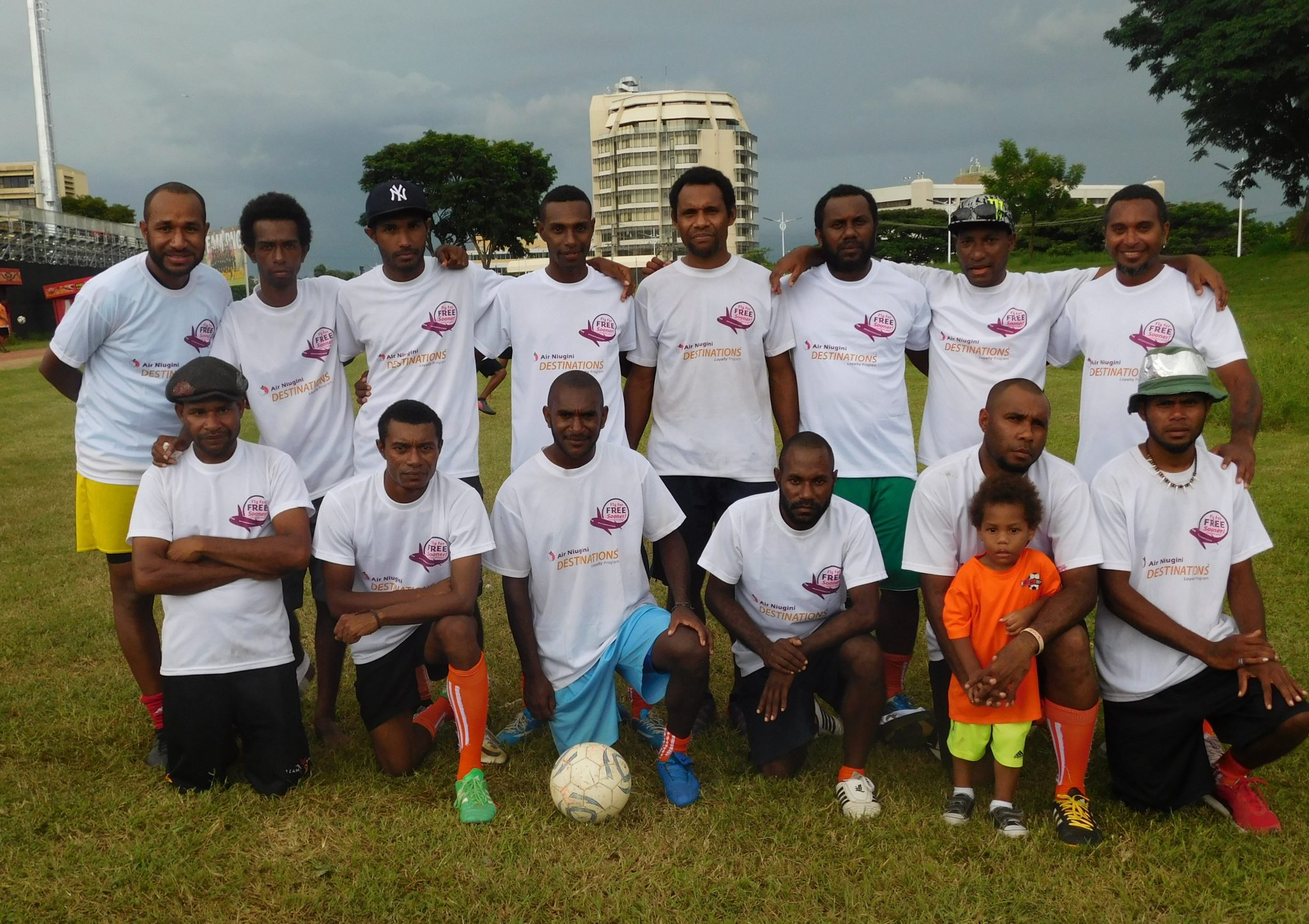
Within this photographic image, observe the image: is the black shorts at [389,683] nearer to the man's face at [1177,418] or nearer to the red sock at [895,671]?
the red sock at [895,671]

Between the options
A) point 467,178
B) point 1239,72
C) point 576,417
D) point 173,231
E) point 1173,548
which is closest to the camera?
point 1173,548

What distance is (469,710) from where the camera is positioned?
4148 mm

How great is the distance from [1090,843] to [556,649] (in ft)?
6.96

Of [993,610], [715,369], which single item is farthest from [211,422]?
[993,610]

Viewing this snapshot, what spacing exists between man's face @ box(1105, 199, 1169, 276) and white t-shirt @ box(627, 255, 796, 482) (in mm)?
1439

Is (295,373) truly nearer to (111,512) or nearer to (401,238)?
(401,238)

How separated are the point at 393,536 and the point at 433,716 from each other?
882mm

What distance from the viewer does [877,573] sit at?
4.23m

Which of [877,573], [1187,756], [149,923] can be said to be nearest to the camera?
[149,923]

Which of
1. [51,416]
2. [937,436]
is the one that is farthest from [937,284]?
[51,416]

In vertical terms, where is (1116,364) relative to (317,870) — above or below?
above

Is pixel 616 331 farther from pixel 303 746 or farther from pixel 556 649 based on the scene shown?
pixel 303 746

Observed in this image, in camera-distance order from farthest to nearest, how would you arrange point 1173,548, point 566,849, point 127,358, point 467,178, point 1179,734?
point 467,178, point 127,358, point 1173,548, point 1179,734, point 566,849

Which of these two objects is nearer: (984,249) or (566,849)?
(566,849)
